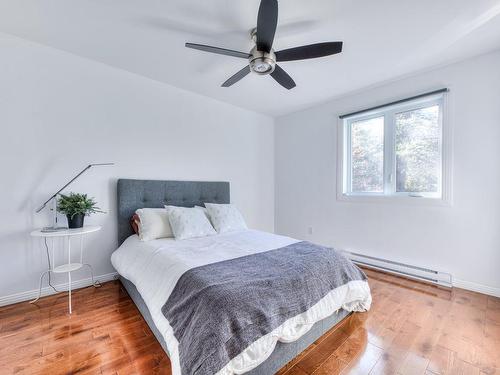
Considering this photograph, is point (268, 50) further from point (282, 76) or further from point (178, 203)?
point (178, 203)

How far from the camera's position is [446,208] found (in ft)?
8.28

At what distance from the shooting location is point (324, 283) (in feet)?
5.32

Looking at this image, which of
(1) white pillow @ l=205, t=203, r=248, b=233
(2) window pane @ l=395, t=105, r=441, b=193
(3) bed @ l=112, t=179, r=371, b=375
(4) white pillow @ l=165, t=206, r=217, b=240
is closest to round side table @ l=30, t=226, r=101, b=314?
(3) bed @ l=112, t=179, r=371, b=375

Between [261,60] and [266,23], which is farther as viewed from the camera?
[261,60]

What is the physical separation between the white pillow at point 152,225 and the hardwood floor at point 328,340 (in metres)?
0.65


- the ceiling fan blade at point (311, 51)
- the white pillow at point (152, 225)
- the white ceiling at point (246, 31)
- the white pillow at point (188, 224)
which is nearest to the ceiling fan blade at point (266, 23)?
the ceiling fan blade at point (311, 51)

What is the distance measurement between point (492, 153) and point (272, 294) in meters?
2.66

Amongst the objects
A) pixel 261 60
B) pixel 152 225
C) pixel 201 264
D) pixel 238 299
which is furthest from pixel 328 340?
pixel 261 60

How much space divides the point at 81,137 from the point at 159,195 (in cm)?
103

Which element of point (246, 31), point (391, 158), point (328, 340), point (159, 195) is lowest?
point (328, 340)

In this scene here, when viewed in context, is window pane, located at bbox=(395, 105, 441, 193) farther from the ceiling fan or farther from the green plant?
the green plant

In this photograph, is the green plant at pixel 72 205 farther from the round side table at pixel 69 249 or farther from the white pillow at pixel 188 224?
the white pillow at pixel 188 224

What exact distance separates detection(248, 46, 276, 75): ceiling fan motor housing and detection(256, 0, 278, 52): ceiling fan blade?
0.03m

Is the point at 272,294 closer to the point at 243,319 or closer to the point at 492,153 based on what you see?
the point at 243,319
